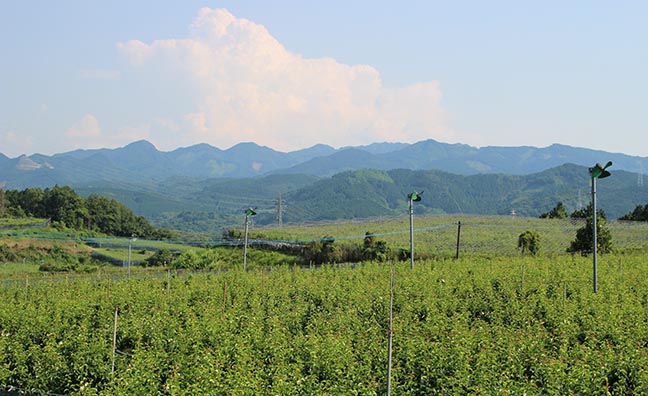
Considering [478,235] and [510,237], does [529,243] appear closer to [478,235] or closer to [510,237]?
[510,237]

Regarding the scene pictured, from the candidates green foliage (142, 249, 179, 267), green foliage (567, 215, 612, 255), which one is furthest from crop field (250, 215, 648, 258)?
green foliage (142, 249, 179, 267)

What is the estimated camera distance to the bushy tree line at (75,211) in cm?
8362

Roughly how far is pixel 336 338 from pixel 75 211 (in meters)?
75.1

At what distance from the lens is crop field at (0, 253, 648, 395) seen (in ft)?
40.5

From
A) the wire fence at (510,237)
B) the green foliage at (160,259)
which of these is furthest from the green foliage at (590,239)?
the green foliage at (160,259)

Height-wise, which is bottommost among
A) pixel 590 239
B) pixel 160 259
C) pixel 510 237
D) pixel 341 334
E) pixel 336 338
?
pixel 160 259

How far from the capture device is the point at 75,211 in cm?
8338

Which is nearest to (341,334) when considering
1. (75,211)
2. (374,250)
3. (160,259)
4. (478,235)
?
(374,250)

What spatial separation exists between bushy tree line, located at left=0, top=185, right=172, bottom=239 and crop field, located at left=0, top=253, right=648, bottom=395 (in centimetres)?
5979

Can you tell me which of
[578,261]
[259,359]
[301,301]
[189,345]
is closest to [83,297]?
[301,301]

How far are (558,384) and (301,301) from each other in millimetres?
12012

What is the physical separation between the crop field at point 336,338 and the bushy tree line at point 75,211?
5979 centimetres

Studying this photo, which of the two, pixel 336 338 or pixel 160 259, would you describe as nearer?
pixel 336 338

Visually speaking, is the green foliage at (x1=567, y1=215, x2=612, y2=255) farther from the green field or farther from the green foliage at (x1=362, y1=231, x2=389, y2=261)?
the green foliage at (x1=362, y1=231, x2=389, y2=261)
